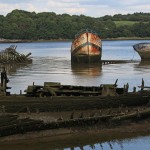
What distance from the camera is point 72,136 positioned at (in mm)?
21109

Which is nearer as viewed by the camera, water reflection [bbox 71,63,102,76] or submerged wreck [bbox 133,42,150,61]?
water reflection [bbox 71,63,102,76]

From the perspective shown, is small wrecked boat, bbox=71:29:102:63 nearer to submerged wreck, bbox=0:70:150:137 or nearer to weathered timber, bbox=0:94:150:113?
submerged wreck, bbox=0:70:150:137

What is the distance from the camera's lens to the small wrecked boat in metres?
68.6

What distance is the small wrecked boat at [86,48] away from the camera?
6862 cm

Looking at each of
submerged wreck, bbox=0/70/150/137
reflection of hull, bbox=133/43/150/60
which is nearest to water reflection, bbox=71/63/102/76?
reflection of hull, bbox=133/43/150/60

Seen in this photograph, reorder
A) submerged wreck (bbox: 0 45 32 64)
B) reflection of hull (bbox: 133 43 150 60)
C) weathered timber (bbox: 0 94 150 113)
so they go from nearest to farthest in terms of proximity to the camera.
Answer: weathered timber (bbox: 0 94 150 113) → submerged wreck (bbox: 0 45 32 64) → reflection of hull (bbox: 133 43 150 60)

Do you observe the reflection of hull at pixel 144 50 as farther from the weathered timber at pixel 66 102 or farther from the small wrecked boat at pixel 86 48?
the weathered timber at pixel 66 102

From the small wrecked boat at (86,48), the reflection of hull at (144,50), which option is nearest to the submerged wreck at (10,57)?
the small wrecked boat at (86,48)

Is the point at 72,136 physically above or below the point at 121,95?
below

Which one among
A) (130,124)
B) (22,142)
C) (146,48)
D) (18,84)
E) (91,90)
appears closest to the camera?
(22,142)

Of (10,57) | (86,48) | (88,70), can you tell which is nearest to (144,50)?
(86,48)

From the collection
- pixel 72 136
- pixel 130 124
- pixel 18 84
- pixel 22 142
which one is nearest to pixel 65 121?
pixel 72 136

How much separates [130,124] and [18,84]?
1955 centimetres

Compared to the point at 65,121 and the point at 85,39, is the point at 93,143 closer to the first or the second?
the point at 65,121
